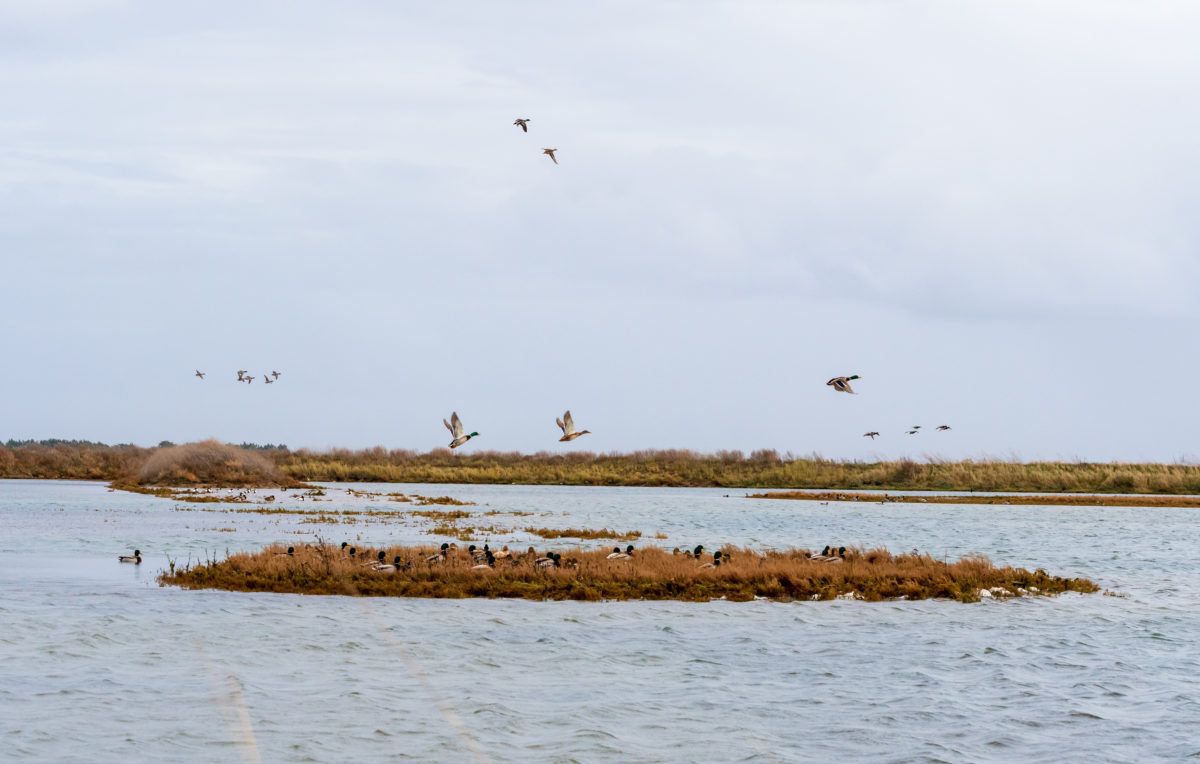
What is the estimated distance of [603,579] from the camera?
2947 centimetres

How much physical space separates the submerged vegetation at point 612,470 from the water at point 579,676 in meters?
55.0

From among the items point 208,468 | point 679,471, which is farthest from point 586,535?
point 679,471

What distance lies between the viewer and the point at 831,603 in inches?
1138

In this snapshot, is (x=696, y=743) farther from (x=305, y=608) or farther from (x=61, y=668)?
(x=305, y=608)

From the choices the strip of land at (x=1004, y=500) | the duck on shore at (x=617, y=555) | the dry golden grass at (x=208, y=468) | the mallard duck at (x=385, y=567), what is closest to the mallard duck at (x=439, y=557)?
Result: the mallard duck at (x=385, y=567)

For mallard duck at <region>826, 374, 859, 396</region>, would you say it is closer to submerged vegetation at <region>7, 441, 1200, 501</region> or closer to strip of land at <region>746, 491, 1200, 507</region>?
strip of land at <region>746, 491, 1200, 507</region>

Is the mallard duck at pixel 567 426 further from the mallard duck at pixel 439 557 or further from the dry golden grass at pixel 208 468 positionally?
the dry golden grass at pixel 208 468

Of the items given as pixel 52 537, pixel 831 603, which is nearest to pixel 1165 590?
pixel 831 603

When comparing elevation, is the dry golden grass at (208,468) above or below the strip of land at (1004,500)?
above

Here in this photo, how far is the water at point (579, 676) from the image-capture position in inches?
639

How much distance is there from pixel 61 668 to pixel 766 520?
4186 cm

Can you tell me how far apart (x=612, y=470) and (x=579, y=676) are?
87374 mm

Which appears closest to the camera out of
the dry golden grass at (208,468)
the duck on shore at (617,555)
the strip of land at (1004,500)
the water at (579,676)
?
the water at (579,676)

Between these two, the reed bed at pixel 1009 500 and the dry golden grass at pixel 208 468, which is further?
the dry golden grass at pixel 208 468
